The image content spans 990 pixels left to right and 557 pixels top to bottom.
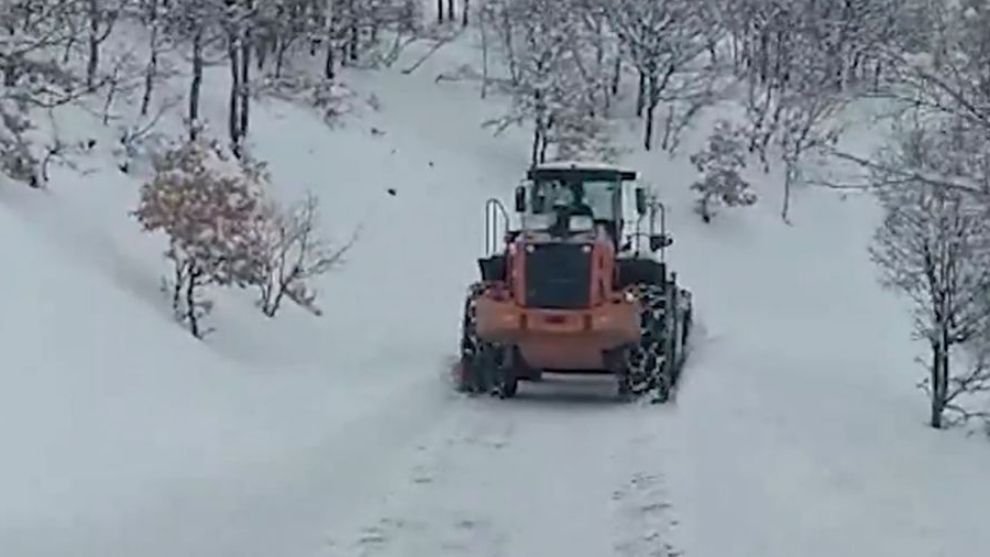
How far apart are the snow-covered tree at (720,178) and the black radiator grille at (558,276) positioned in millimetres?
26508

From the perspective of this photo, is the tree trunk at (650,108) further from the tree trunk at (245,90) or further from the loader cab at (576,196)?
the loader cab at (576,196)

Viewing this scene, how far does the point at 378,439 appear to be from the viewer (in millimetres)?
14867

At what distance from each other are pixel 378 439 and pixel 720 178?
3081 cm

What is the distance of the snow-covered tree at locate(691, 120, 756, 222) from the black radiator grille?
26.5m

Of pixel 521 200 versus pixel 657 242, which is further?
A: pixel 657 242

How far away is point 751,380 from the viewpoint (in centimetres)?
2042

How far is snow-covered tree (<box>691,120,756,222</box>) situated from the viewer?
4478cm

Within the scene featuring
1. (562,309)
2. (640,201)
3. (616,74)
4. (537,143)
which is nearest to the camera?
(562,309)

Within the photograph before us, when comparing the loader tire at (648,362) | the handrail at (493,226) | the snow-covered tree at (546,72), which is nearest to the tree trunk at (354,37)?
the snow-covered tree at (546,72)

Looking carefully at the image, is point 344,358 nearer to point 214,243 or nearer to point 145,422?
point 214,243

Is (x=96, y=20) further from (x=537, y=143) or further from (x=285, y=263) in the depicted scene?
(x=537, y=143)

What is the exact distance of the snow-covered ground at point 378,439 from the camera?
427 inches

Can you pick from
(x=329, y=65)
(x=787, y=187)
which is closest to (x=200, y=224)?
(x=329, y=65)

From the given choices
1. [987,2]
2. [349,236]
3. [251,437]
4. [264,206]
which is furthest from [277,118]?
[987,2]
